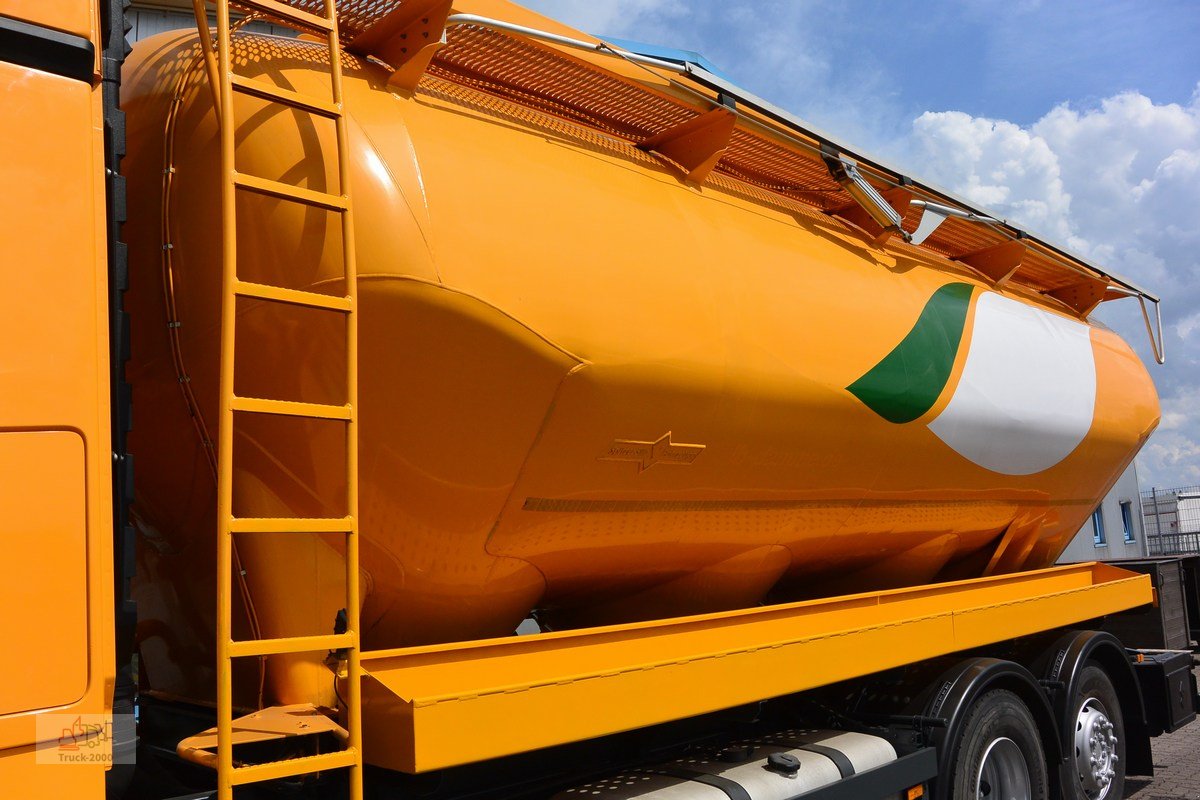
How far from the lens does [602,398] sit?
10.5 feet

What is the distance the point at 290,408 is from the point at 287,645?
538 mm

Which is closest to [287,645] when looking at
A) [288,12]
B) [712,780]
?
[288,12]

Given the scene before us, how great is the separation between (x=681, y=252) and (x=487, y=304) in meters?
0.95

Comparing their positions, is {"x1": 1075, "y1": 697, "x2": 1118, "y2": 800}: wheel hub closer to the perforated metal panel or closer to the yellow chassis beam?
the yellow chassis beam

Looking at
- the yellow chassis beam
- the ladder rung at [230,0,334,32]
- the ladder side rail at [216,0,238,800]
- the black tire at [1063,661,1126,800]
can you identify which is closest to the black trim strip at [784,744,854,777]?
the yellow chassis beam

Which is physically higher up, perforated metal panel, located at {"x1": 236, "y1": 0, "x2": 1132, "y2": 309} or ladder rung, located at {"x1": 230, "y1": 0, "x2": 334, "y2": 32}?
perforated metal panel, located at {"x1": 236, "y1": 0, "x2": 1132, "y2": 309}

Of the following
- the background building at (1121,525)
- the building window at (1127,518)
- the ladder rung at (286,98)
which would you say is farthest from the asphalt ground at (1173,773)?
the building window at (1127,518)

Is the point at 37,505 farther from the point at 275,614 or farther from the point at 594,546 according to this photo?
the point at 594,546

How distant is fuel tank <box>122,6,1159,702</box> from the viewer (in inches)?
106

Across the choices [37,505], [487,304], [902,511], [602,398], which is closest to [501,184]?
[487,304]

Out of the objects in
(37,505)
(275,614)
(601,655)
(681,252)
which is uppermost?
(681,252)

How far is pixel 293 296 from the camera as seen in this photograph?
2402mm

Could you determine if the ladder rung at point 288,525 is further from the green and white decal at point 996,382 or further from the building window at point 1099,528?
the building window at point 1099,528

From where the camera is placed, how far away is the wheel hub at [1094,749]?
550cm
